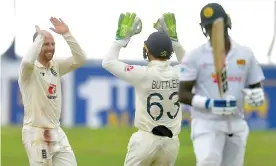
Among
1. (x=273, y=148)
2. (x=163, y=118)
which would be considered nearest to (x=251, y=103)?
(x=163, y=118)

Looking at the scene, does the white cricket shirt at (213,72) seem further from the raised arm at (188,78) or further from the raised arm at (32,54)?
the raised arm at (32,54)

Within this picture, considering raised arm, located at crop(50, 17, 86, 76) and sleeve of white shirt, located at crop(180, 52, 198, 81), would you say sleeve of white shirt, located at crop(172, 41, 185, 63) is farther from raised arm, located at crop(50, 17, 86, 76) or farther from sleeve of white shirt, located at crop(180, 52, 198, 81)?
sleeve of white shirt, located at crop(180, 52, 198, 81)

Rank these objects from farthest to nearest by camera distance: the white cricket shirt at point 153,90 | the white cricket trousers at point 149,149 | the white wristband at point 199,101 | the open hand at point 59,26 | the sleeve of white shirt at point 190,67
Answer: the open hand at point 59,26 < the white cricket trousers at point 149,149 < the white cricket shirt at point 153,90 < the sleeve of white shirt at point 190,67 < the white wristband at point 199,101

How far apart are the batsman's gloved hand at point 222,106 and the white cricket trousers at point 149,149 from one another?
197cm

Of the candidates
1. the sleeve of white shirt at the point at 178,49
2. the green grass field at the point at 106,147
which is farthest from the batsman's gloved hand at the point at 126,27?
the green grass field at the point at 106,147

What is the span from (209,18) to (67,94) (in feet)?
56.2

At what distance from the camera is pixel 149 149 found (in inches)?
462

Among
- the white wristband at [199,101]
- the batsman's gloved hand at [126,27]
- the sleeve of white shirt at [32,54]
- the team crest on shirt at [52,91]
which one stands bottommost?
the team crest on shirt at [52,91]

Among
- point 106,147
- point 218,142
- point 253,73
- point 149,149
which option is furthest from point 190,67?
point 106,147

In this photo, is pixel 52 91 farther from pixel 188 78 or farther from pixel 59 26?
pixel 188 78

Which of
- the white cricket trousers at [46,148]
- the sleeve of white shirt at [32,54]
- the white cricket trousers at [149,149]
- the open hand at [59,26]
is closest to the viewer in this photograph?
the white cricket trousers at [149,149]

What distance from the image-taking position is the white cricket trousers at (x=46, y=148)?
40.1 ft

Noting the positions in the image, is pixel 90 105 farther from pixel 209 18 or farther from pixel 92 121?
pixel 209 18

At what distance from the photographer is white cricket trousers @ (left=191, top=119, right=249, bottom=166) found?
10.0 meters
